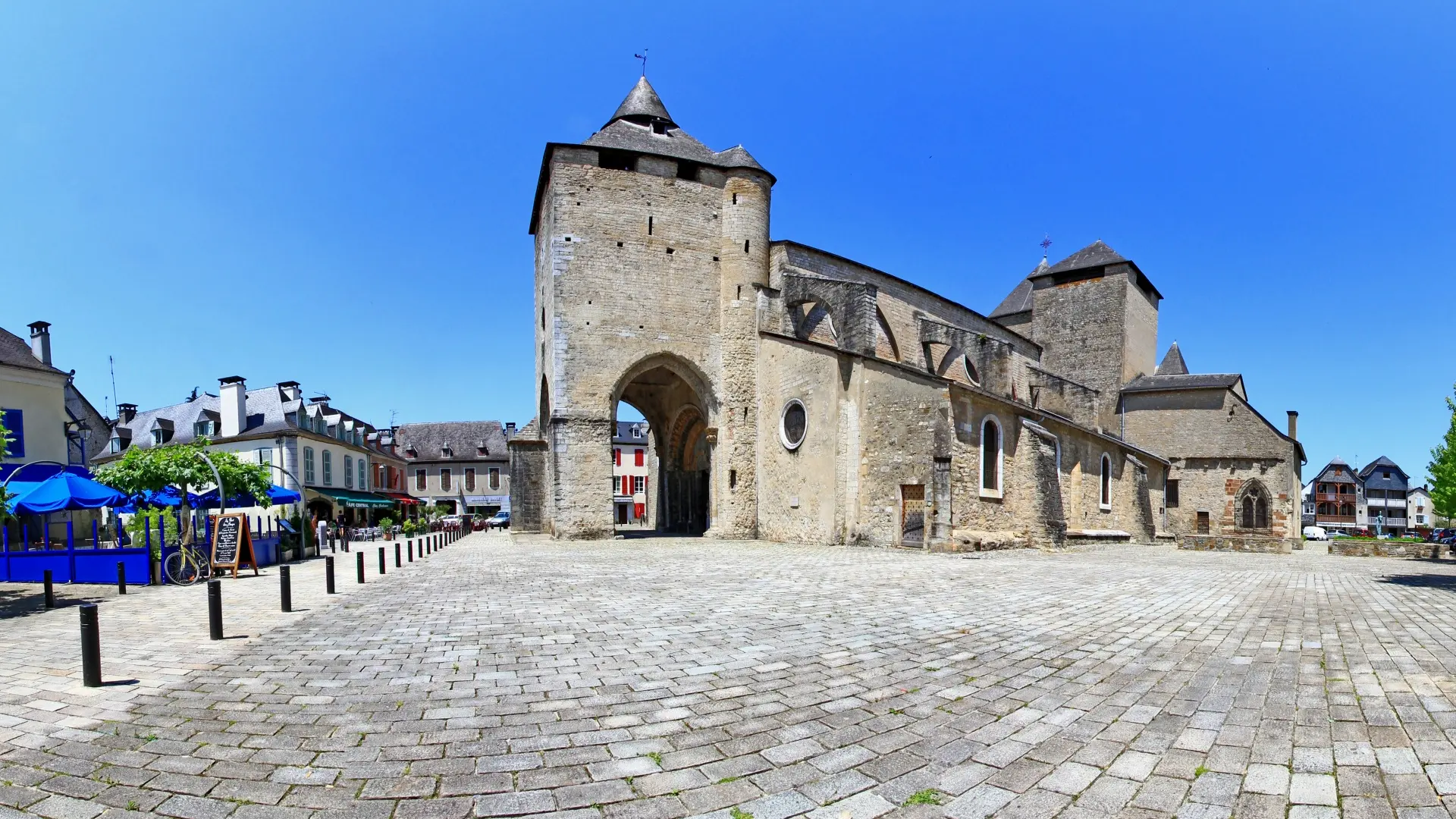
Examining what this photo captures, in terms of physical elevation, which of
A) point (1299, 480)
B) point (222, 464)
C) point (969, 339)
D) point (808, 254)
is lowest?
point (1299, 480)

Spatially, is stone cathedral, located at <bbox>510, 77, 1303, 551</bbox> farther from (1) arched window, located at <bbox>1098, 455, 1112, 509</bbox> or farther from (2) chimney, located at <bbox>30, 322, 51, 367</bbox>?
(2) chimney, located at <bbox>30, 322, 51, 367</bbox>

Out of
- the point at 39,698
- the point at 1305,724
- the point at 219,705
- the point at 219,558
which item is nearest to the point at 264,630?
the point at 39,698

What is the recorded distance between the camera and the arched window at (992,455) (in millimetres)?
18078

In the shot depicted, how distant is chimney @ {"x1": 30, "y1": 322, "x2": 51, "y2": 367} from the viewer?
2200cm

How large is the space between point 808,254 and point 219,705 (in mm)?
21010

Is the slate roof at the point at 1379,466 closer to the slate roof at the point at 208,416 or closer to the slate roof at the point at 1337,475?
the slate roof at the point at 1337,475

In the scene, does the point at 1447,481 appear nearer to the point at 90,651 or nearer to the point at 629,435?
the point at 90,651

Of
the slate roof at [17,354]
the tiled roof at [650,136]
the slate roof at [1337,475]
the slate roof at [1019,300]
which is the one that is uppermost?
the tiled roof at [650,136]

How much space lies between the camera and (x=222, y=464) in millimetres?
14203

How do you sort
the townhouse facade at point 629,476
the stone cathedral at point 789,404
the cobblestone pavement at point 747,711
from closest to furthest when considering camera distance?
the cobblestone pavement at point 747,711 → the stone cathedral at point 789,404 → the townhouse facade at point 629,476

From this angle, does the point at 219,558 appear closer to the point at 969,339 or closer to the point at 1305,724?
the point at 1305,724

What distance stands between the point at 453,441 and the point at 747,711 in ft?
157

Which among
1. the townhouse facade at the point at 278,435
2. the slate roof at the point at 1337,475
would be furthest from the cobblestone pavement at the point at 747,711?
the slate roof at the point at 1337,475

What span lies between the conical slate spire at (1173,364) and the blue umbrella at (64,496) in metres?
40.5
